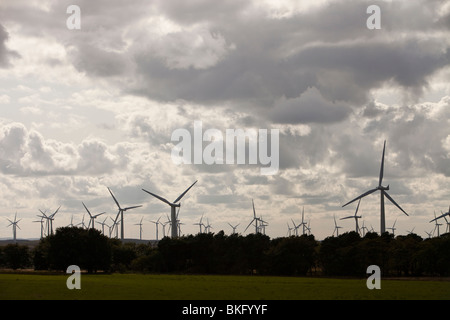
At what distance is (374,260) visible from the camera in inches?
7318

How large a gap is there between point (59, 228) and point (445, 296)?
123998 millimetres
